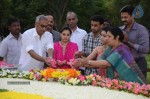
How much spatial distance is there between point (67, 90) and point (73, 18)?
3.51 meters

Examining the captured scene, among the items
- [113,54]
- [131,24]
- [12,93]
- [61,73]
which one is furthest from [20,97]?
[131,24]

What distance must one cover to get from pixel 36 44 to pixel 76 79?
1727mm

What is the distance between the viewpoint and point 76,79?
606 centimetres

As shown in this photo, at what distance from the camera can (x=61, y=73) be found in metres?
6.21

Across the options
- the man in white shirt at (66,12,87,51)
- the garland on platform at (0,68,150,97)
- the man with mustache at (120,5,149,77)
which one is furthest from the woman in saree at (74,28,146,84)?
the man in white shirt at (66,12,87,51)

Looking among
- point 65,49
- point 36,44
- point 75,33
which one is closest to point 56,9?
point 75,33

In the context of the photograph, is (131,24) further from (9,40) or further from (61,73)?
(9,40)

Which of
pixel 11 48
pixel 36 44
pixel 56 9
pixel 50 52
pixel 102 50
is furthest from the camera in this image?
pixel 56 9

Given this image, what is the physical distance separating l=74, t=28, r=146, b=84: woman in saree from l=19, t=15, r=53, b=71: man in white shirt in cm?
140

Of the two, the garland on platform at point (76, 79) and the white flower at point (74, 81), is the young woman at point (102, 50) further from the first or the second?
the white flower at point (74, 81)

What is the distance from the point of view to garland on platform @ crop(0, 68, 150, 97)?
18.6 feet

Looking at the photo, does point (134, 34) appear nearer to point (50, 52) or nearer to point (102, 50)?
point (102, 50)

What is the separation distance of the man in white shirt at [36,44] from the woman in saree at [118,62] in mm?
1402

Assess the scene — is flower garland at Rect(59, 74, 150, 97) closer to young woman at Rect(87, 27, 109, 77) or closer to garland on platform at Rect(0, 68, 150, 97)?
garland on platform at Rect(0, 68, 150, 97)
